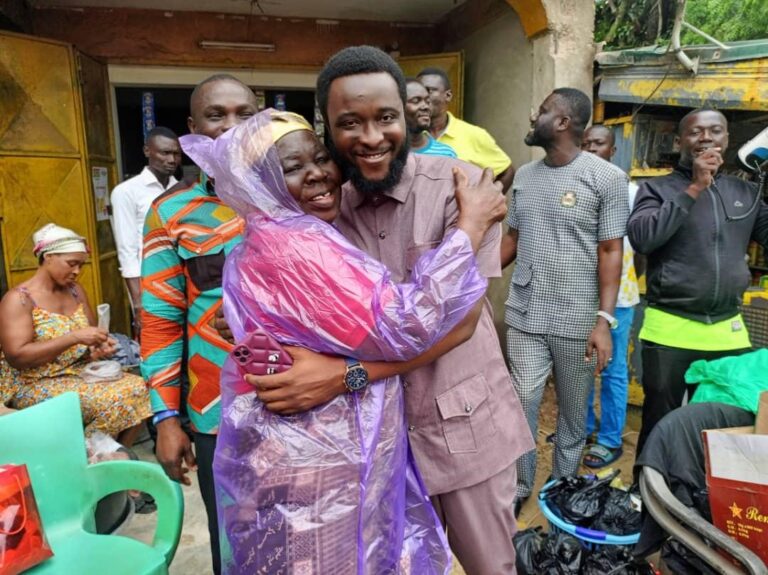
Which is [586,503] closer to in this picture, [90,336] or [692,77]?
[90,336]

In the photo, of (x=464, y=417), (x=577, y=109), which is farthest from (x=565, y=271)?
(x=464, y=417)

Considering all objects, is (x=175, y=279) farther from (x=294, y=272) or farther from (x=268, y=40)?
(x=268, y=40)

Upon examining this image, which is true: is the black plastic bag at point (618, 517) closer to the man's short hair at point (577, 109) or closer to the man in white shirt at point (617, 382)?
the man in white shirt at point (617, 382)

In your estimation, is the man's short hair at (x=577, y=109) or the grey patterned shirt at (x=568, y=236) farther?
the man's short hair at (x=577, y=109)

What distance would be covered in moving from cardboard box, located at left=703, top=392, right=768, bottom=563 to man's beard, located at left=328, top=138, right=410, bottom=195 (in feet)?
3.87

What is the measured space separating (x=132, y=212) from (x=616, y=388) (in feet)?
12.2

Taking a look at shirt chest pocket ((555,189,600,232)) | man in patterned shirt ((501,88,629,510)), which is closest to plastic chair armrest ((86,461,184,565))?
man in patterned shirt ((501,88,629,510))

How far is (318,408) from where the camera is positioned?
1.13 meters

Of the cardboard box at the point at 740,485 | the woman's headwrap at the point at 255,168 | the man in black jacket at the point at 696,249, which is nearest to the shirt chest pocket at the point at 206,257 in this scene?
the woman's headwrap at the point at 255,168

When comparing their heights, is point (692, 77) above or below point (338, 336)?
above

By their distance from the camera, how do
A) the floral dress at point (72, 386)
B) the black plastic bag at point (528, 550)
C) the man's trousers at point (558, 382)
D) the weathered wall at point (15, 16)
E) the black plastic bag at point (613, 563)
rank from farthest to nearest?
the weathered wall at point (15, 16), the floral dress at point (72, 386), the man's trousers at point (558, 382), the black plastic bag at point (528, 550), the black plastic bag at point (613, 563)

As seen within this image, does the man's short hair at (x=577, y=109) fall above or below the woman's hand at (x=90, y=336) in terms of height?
above

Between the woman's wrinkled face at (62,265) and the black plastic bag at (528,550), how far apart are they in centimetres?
272

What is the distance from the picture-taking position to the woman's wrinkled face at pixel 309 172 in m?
1.24
